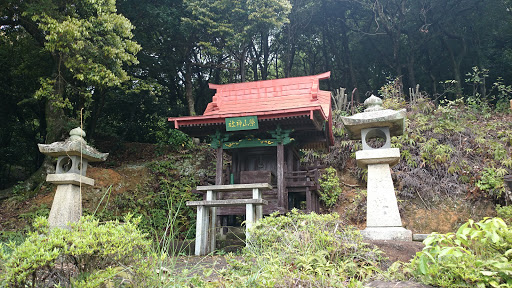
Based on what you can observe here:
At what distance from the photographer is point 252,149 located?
10344 millimetres

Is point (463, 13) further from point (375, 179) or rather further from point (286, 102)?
point (375, 179)

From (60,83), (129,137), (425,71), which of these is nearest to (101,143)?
(129,137)

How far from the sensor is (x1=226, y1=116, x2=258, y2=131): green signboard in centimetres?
868

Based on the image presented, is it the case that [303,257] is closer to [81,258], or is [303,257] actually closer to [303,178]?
[81,258]

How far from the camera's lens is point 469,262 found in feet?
9.53

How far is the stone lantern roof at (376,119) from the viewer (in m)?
6.54

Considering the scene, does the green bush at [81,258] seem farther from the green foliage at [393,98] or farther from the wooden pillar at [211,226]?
the green foliage at [393,98]

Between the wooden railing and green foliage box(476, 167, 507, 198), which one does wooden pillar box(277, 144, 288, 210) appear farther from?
green foliage box(476, 167, 507, 198)

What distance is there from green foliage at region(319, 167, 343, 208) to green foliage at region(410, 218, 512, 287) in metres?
8.56

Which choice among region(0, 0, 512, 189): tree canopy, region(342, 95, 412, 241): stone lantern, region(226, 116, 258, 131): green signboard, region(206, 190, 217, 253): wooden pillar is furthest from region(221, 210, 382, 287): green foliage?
region(0, 0, 512, 189): tree canopy

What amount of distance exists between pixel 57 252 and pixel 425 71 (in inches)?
881

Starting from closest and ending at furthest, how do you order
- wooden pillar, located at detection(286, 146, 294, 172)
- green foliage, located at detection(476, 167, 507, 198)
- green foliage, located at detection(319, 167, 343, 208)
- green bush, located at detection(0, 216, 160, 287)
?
green bush, located at detection(0, 216, 160, 287)
wooden pillar, located at detection(286, 146, 294, 172)
green foliage, located at detection(476, 167, 507, 198)
green foliage, located at detection(319, 167, 343, 208)

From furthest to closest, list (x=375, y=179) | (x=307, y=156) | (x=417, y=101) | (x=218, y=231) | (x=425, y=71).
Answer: (x=425, y=71), (x=417, y=101), (x=307, y=156), (x=218, y=231), (x=375, y=179)

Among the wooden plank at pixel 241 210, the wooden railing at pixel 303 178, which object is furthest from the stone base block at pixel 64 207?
the wooden railing at pixel 303 178
